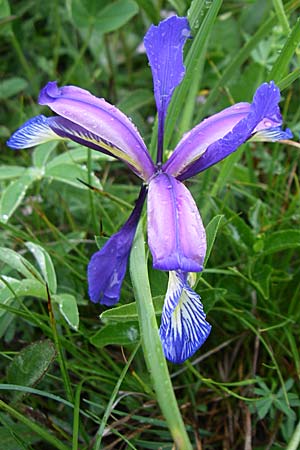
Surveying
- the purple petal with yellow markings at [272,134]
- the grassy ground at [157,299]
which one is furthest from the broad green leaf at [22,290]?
the purple petal with yellow markings at [272,134]

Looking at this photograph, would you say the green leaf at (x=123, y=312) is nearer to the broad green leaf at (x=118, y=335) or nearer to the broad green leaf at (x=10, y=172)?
the broad green leaf at (x=118, y=335)

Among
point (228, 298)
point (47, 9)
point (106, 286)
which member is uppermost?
point (47, 9)

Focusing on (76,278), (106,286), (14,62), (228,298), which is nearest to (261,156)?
(228,298)

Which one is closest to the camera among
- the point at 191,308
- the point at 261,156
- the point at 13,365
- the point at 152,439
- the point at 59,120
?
the point at 191,308

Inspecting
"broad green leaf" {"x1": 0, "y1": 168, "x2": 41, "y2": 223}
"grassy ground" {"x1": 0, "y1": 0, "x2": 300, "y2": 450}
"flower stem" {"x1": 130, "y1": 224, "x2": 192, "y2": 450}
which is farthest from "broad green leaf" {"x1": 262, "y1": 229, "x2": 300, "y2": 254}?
"broad green leaf" {"x1": 0, "y1": 168, "x2": 41, "y2": 223}

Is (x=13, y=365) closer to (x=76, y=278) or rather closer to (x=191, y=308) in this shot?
(x=76, y=278)

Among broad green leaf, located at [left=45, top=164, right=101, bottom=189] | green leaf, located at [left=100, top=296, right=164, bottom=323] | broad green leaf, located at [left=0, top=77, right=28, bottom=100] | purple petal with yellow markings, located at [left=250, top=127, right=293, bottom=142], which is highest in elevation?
broad green leaf, located at [left=0, top=77, right=28, bottom=100]

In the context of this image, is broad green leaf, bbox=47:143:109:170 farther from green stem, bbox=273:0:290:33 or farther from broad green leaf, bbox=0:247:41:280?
green stem, bbox=273:0:290:33
